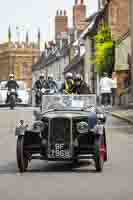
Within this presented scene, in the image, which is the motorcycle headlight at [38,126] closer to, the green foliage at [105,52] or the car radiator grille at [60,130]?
the car radiator grille at [60,130]

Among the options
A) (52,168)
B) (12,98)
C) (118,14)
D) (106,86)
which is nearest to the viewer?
(52,168)

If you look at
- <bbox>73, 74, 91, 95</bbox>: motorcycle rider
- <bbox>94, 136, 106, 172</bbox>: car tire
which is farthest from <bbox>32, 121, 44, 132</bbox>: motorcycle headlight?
<bbox>73, 74, 91, 95</bbox>: motorcycle rider

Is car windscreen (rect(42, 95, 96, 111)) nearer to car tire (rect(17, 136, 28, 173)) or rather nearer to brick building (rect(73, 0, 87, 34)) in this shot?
car tire (rect(17, 136, 28, 173))

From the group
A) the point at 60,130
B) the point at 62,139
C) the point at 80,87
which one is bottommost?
the point at 62,139

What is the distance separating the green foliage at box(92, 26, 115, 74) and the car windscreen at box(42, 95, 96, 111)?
152ft

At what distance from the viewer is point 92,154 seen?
1458 cm

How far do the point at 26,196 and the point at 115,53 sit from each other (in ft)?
161

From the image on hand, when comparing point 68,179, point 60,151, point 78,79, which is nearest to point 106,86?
point 78,79

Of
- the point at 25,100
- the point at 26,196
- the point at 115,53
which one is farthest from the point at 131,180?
the point at 115,53

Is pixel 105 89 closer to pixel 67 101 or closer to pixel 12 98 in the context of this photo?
pixel 12 98

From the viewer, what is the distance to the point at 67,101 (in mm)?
16391

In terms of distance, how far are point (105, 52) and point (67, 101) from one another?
47.7 meters

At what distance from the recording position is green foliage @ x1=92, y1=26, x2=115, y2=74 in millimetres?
63531

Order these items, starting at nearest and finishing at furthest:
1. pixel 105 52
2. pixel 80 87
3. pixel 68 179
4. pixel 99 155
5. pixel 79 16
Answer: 1. pixel 68 179
2. pixel 99 155
3. pixel 80 87
4. pixel 105 52
5. pixel 79 16
